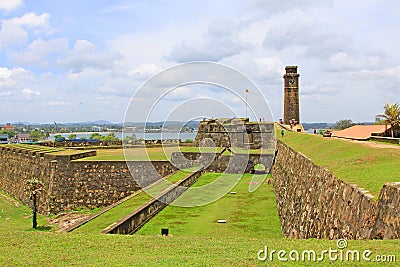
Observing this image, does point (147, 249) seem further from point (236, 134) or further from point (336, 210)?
point (236, 134)

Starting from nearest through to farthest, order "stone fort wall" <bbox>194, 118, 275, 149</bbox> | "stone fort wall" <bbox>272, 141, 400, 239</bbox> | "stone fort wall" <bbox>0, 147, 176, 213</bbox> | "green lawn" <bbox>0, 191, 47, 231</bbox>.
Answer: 1. "stone fort wall" <bbox>272, 141, 400, 239</bbox>
2. "green lawn" <bbox>0, 191, 47, 231</bbox>
3. "stone fort wall" <bbox>0, 147, 176, 213</bbox>
4. "stone fort wall" <bbox>194, 118, 275, 149</bbox>

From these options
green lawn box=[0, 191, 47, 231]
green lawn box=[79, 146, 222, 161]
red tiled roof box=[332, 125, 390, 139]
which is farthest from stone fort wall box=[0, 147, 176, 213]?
red tiled roof box=[332, 125, 390, 139]

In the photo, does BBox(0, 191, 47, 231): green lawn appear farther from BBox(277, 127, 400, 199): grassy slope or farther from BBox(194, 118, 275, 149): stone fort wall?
BBox(194, 118, 275, 149): stone fort wall

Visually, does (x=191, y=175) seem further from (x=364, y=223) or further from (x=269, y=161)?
(x=364, y=223)

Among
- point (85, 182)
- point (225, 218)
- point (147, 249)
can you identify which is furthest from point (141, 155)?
point (147, 249)

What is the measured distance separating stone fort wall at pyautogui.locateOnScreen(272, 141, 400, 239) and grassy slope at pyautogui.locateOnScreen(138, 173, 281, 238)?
0.81 meters

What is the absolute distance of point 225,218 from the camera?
37.3 feet

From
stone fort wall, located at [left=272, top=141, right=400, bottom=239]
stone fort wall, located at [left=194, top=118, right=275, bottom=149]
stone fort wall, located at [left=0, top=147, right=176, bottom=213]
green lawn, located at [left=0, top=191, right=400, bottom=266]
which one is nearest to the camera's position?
green lawn, located at [left=0, top=191, right=400, bottom=266]

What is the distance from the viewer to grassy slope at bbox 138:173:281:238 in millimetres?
9930

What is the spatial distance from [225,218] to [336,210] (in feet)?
18.0

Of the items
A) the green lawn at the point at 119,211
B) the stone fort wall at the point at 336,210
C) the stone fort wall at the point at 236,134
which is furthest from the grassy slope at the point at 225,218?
the stone fort wall at the point at 236,134

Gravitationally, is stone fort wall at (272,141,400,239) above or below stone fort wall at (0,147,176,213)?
above

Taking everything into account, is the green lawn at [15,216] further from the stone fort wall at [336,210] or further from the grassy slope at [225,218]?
the stone fort wall at [336,210]

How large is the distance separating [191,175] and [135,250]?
12.2 meters
